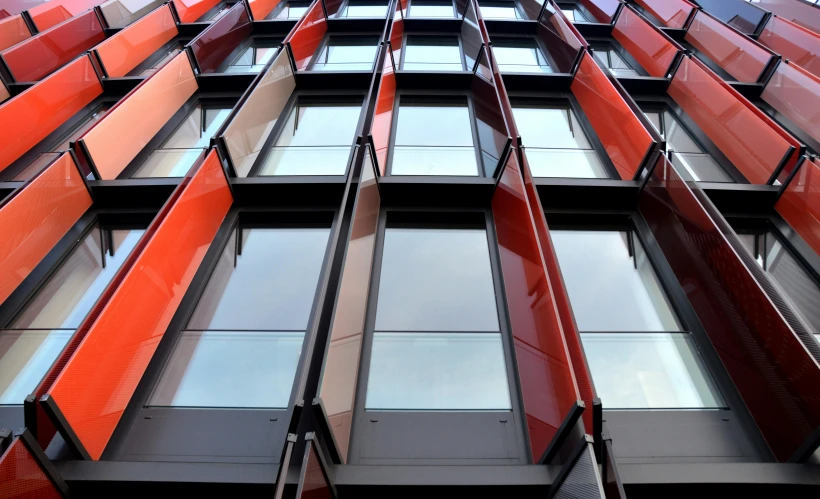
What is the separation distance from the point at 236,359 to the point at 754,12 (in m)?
14.6

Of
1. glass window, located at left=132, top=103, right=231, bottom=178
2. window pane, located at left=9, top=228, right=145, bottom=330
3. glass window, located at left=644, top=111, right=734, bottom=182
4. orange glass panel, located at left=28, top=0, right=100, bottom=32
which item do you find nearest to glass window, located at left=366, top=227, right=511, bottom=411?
window pane, located at left=9, top=228, right=145, bottom=330

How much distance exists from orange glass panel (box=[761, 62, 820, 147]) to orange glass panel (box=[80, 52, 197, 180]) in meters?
11.4

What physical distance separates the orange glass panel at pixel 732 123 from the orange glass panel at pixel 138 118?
10002mm

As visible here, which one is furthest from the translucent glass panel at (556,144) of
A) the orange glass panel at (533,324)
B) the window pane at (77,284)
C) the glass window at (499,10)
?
the window pane at (77,284)

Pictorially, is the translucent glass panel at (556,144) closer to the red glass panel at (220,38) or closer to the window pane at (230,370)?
the window pane at (230,370)

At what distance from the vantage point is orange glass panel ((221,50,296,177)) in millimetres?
7125

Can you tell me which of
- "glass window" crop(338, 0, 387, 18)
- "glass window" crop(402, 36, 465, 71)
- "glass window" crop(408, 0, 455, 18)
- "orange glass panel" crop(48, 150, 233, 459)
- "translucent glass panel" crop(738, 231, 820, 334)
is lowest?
"translucent glass panel" crop(738, 231, 820, 334)

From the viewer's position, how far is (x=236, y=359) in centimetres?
489

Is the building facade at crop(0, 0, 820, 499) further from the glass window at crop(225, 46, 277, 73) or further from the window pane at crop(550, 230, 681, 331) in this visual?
the glass window at crop(225, 46, 277, 73)

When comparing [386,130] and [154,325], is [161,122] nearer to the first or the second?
[386,130]

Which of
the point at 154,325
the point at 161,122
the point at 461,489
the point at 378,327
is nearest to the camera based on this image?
the point at 461,489

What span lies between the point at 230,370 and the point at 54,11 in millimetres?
12713

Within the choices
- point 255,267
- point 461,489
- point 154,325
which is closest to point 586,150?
point 255,267

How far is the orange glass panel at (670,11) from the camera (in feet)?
40.2
